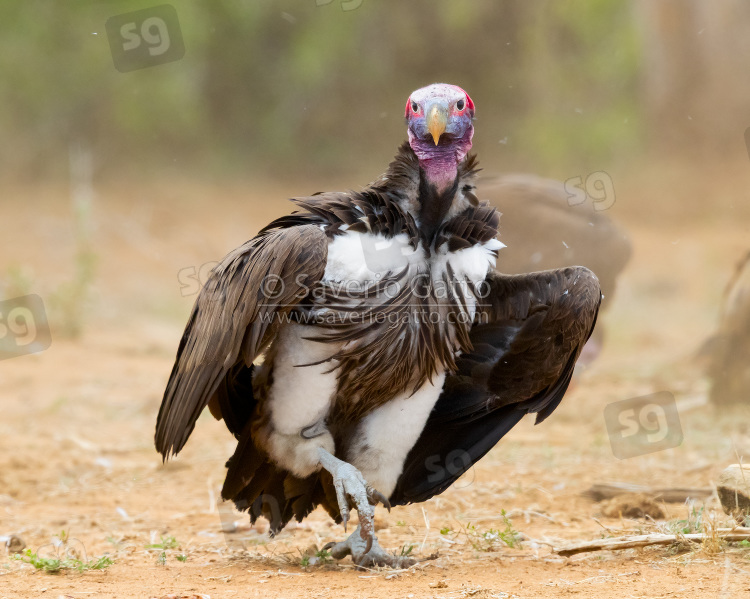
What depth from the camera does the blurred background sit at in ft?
35.0

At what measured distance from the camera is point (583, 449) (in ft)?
18.7

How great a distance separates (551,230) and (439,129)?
2624 millimetres

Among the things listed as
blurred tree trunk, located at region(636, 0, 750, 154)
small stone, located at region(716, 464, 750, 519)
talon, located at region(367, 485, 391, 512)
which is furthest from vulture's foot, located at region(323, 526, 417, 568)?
blurred tree trunk, located at region(636, 0, 750, 154)

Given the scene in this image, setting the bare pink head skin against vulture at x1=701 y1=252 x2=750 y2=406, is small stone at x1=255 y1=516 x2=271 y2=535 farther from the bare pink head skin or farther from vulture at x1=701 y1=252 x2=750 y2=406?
vulture at x1=701 y1=252 x2=750 y2=406

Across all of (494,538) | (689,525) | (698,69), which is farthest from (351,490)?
(698,69)

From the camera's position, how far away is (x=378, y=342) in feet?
11.3

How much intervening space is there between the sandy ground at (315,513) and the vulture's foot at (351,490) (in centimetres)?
18

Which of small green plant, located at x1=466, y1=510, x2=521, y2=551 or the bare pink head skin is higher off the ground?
the bare pink head skin

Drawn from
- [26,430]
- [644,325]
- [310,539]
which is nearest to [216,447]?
[26,430]

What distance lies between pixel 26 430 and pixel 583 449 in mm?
3261

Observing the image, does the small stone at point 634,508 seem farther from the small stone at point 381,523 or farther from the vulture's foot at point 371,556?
the vulture's foot at point 371,556

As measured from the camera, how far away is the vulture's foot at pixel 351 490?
3469mm

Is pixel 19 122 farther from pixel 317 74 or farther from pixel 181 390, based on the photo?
pixel 181 390

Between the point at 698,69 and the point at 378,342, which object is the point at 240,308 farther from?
the point at 698,69
